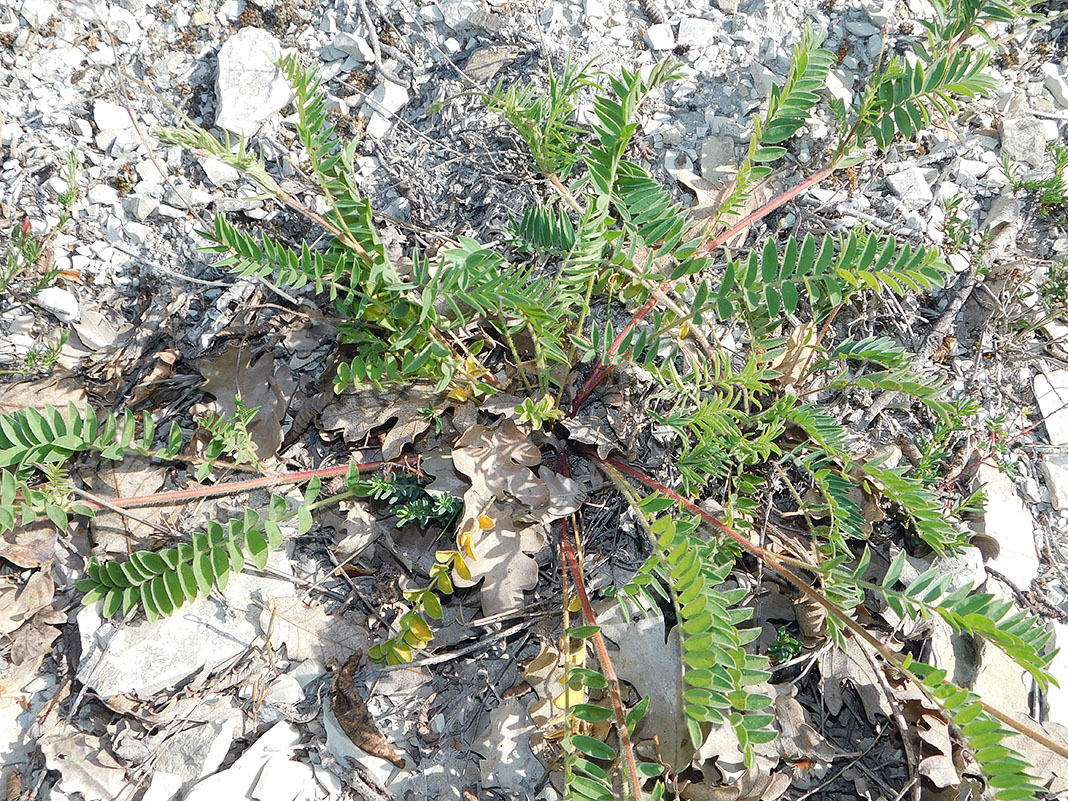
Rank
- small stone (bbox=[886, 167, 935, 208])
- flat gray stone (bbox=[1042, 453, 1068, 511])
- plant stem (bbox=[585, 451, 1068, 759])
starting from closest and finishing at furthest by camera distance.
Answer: plant stem (bbox=[585, 451, 1068, 759]) → flat gray stone (bbox=[1042, 453, 1068, 511]) → small stone (bbox=[886, 167, 935, 208])

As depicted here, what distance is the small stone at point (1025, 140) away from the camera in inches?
105

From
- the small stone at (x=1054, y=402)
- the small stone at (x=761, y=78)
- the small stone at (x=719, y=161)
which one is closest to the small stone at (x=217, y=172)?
the small stone at (x=719, y=161)

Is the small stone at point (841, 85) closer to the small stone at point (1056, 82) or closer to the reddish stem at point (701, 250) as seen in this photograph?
the reddish stem at point (701, 250)

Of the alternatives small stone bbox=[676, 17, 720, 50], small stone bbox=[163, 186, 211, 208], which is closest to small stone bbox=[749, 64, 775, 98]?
small stone bbox=[676, 17, 720, 50]

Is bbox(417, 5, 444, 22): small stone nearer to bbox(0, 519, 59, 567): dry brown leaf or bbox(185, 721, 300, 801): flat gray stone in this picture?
bbox(0, 519, 59, 567): dry brown leaf

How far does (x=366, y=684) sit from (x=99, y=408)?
120 cm

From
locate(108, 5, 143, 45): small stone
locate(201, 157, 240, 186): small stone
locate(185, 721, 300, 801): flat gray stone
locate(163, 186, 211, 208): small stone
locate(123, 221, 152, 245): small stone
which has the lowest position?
locate(185, 721, 300, 801): flat gray stone

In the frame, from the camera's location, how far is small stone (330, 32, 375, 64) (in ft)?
8.79

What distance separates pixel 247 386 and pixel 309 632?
0.78 m

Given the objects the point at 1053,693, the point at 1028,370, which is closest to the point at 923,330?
the point at 1028,370

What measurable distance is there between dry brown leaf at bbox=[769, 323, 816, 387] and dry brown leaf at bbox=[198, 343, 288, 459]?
1.53 meters

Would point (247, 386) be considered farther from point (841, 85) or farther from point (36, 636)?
point (841, 85)

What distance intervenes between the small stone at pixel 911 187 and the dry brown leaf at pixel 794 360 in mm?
676

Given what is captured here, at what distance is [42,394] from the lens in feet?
7.74
